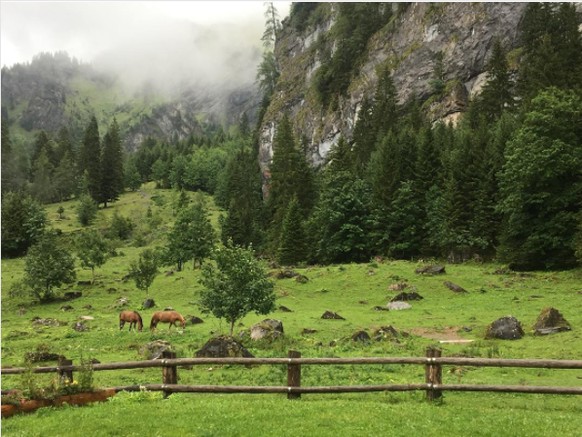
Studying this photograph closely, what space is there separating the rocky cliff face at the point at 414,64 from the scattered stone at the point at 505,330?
86.5 meters

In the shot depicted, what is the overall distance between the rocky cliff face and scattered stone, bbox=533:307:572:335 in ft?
280

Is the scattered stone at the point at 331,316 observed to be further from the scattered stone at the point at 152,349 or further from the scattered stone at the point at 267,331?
the scattered stone at the point at 152,349

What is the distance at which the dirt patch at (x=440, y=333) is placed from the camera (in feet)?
105

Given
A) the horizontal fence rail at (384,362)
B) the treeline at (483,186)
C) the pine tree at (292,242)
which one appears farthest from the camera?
the pine tree at (292,242)

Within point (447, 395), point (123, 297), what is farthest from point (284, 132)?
point (447, 395)

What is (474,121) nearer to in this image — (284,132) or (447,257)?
(447,257)

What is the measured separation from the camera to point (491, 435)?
12.6 m

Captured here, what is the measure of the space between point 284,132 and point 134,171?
7473 cm

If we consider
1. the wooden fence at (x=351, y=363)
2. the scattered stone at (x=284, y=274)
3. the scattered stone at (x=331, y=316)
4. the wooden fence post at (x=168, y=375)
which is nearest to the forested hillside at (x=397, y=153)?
the scattered stone at (x=284, y=274)

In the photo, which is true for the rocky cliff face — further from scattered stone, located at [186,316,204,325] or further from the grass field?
scattered stone, located at [186,316,204,325]

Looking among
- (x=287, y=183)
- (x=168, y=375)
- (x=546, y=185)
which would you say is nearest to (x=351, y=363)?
(x=168, y=375)

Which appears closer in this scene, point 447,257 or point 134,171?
point 447,257

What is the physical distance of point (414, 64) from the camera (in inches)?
4975

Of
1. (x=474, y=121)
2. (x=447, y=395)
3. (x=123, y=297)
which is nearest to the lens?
(x=447, y=395)
